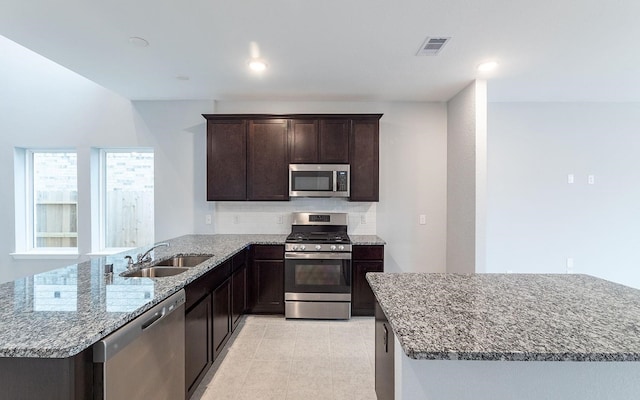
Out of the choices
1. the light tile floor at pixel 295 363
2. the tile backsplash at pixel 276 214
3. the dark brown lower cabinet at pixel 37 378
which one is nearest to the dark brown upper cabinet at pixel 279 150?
the tile backsplash at pixel 276 214

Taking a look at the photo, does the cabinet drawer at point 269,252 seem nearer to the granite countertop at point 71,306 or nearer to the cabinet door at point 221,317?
the cabinet door at point 221,317

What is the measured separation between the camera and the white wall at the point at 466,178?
3.14 metres

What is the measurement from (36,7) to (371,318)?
155 inches

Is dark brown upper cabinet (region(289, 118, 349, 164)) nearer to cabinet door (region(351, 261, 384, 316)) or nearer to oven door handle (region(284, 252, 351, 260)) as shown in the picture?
oven door handle (region(284, 252, 351, 260))

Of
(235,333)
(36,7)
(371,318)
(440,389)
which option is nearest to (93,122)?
(36,7)

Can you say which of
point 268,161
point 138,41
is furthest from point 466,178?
point 138,41

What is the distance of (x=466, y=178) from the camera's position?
11.0ft

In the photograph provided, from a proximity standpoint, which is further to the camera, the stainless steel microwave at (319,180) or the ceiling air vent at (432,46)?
the stainless steel microwave at (319,180)

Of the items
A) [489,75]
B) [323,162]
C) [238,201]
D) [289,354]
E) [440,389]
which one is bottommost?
[289,354]

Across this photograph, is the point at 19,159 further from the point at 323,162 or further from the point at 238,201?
the point at 323,162

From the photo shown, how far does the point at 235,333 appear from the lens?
116 inches

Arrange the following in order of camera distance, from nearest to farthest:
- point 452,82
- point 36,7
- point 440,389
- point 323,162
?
point 440,389 → point 36,7 → point 452,82 → point 323,162

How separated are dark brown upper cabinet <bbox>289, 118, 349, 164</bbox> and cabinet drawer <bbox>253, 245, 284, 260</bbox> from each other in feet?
3.58

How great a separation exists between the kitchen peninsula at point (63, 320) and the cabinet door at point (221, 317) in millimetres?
473
